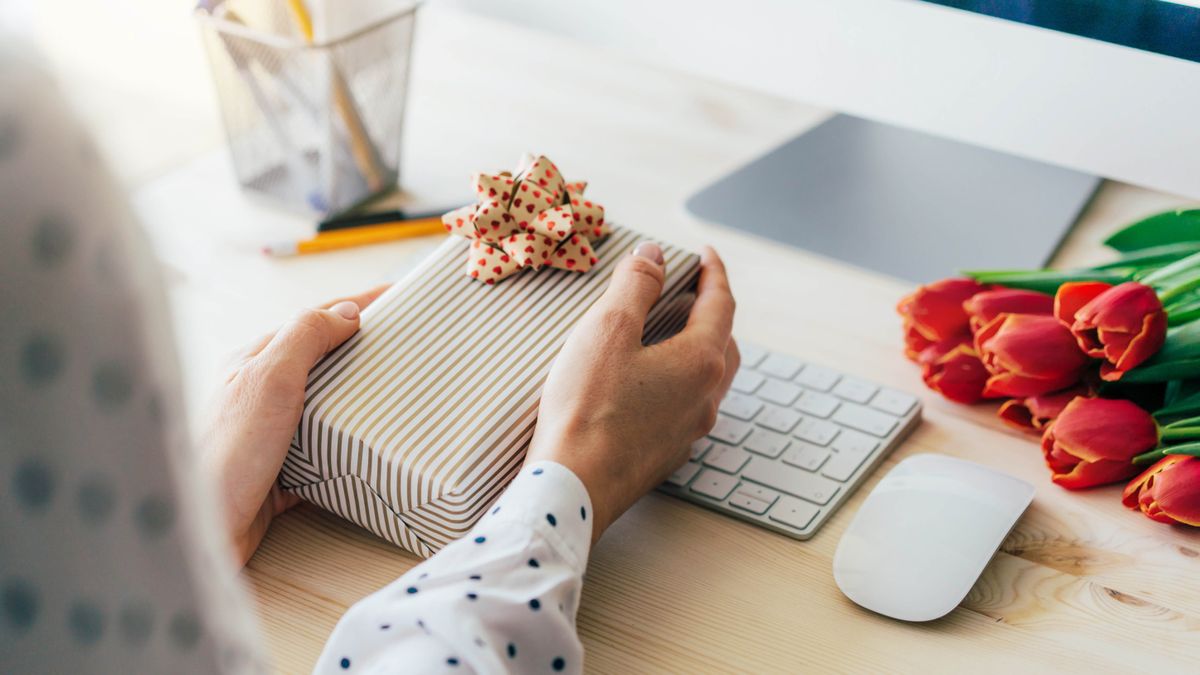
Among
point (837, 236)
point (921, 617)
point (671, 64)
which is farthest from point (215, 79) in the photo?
point (921, 617)

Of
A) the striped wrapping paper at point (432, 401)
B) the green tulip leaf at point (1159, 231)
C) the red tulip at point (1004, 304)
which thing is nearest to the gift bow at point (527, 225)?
the striped wrapping paper at point (432, 401)

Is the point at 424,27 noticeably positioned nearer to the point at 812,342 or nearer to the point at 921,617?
the point at 812,342

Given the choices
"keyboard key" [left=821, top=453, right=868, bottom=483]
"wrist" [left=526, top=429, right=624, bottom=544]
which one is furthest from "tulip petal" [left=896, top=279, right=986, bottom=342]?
"wrist" [left=526, top=429, right=624, bottom=544]

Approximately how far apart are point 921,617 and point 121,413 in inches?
15.5

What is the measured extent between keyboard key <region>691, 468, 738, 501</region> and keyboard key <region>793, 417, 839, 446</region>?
5cm

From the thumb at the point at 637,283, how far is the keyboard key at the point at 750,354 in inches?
3.8

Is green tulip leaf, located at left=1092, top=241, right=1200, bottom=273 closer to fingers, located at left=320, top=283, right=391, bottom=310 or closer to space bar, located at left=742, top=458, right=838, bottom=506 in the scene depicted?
space bar, located at left=742, top=458, right=838, bottom=506

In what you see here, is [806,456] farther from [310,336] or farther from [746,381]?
[310,336]

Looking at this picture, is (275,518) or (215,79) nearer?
(275,518)

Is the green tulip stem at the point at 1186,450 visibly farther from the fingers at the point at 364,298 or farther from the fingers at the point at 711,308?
the fingers at the point at 364,298

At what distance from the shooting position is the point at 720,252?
820 millimetres

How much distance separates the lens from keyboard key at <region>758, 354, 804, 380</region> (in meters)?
0.68

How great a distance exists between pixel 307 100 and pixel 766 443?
0.42m

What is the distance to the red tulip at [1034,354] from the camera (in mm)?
613
